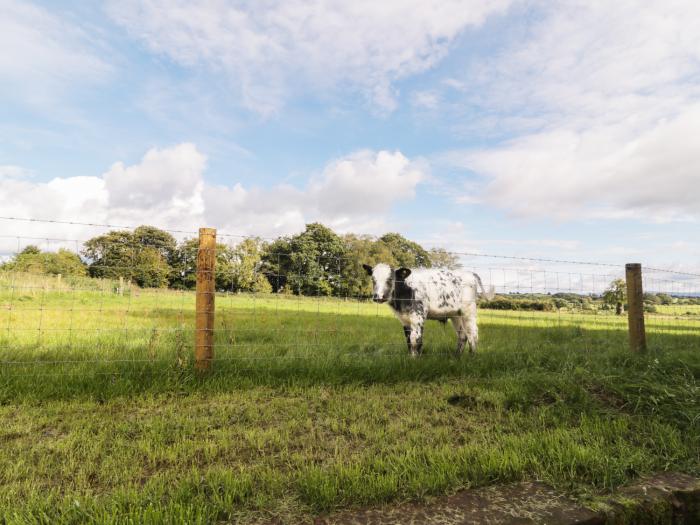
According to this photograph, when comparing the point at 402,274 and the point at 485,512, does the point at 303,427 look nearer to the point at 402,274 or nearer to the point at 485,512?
the point at 485,512

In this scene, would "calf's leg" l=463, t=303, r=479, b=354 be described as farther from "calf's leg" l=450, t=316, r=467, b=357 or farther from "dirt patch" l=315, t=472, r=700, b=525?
"dirt patch" l=315, t=472, r=700, b=525

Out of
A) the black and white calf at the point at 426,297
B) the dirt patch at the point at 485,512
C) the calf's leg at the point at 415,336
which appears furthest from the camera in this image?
the black and white calf at the point at 426,297

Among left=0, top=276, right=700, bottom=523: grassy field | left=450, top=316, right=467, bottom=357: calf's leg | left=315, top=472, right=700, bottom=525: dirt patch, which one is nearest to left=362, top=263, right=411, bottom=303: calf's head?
left=0, top=276, right=700, bottom=523: grassy field

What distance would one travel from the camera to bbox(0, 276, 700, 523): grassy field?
2889 millimetres

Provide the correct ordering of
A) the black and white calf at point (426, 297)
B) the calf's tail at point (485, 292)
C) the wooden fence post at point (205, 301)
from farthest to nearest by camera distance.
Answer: the calf's tail at point (485, 292) → the black and white calf at point (426, 297) → the wooden fence post at point (205, 301)

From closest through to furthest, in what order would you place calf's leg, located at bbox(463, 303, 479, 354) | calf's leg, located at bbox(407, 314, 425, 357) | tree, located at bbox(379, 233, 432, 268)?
calf's leg, located at bbox(407, 314, 425, 357), calf's leg, located at bbox(463, 303, 479, 354), tree, located at bbox(379, 233, 432, 268)

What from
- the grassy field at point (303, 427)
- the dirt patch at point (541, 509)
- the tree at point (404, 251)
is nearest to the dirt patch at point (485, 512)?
the dirt patch at point (541, 509)

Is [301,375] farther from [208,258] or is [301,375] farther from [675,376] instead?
[675,376]

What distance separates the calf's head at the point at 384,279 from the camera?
751cm

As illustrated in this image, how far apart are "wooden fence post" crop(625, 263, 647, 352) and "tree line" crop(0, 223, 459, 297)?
4673mm

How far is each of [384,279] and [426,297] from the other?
3.67 ft

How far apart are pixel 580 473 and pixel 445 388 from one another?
256 cm

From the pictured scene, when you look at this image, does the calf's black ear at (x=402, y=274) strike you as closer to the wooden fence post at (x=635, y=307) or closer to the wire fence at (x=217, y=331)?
the wire fence at (x=217, y=331)

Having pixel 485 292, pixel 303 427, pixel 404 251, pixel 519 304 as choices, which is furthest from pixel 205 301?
pixel 404 251
